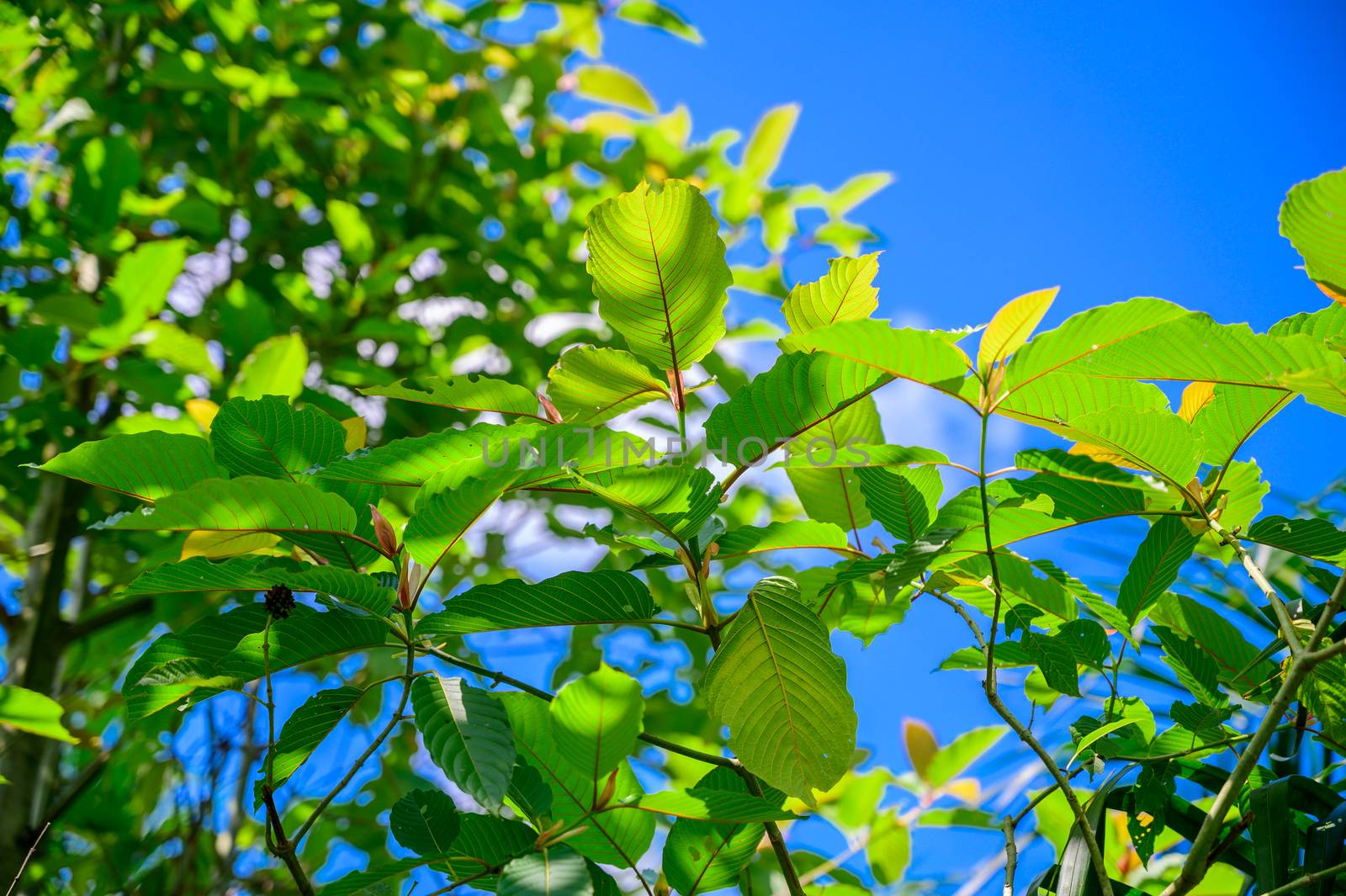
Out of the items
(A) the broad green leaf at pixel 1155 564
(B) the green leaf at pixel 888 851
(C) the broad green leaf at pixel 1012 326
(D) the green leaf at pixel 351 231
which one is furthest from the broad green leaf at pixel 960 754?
(D) the green leaf at pixel 351 231

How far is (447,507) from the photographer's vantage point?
518 mm

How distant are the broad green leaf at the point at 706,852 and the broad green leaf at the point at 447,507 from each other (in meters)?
0.21

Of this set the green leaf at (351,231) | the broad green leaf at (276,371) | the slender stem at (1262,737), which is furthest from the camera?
the green leaf at (351,231)

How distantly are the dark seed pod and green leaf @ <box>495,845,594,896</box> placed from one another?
0.20 meters

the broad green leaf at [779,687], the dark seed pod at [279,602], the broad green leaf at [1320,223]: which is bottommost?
the broad green leaf at [779,687]

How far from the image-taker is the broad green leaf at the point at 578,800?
21.8 inches

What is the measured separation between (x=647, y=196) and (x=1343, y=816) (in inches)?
22.3

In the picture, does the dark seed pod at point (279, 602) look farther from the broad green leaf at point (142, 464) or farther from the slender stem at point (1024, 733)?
the slender stem at point (1024, 733)

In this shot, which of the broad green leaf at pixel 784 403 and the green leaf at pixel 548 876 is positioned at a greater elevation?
the broad green leaf at pixel 784 403

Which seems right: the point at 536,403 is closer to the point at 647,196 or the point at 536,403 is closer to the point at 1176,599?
the point at 647,196

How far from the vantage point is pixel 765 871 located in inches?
62.5

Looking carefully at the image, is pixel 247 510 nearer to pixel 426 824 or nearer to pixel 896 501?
pixel 426 824

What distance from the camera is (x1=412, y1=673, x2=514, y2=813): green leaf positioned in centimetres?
47

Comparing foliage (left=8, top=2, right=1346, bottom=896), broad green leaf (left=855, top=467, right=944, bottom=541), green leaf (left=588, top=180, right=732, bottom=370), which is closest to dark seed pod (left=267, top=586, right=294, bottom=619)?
foliage (left=8, top=2, right=1346, bottom=896)
